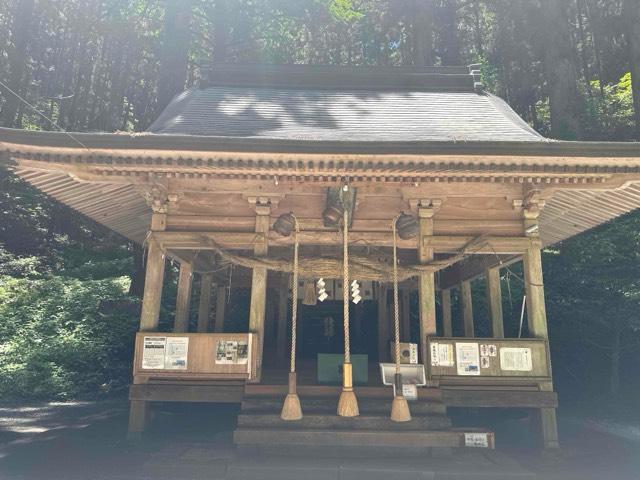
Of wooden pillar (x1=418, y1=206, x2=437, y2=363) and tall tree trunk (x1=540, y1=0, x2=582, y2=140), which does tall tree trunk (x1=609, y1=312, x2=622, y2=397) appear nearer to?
wooden pillar (x1=418, y1=206, x2=437, y2=363)

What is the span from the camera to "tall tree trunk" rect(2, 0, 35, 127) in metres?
18.6

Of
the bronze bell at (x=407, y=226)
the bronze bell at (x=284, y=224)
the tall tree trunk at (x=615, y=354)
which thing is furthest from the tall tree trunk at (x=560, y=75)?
the bronze bell at (x=284, y=224)

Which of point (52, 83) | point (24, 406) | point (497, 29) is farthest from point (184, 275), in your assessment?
point (52, 83)

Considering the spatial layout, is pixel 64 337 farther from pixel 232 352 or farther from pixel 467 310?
pixel 467 310

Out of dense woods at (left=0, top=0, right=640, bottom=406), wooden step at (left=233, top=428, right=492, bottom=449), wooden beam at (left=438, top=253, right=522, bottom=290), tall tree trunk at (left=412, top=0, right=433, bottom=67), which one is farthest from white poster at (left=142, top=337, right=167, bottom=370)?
tall tree trunk at (left=412, top=0, right=433, bottom=67)

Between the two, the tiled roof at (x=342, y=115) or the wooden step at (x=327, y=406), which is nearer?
the wooden step at (x=327, y=406)

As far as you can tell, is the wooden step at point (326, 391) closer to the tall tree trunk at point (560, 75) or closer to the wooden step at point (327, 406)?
the wooden step at point (327, 406)

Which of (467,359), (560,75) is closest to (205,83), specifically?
(467,359)

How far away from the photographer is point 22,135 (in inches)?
206

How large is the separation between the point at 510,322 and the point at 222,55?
13785 mm

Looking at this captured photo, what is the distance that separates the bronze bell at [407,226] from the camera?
6.35m

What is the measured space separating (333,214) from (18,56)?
63.9 ft

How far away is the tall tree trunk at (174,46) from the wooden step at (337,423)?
1146 centimetres

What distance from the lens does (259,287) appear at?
6.23m
